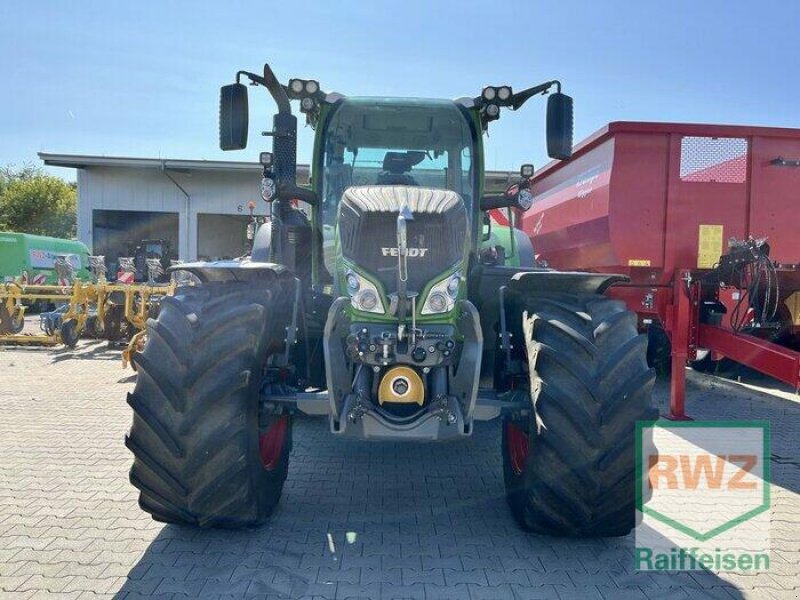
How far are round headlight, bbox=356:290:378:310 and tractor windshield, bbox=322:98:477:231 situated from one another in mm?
1212

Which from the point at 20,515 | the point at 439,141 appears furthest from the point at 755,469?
the point at 20,515

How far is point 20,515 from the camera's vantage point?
12.4ft

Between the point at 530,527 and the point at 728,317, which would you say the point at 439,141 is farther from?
the point at 728,317

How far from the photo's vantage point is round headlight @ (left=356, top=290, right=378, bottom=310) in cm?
347

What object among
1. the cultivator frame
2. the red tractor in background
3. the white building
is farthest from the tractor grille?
the white building

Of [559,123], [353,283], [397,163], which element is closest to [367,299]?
[353,283]

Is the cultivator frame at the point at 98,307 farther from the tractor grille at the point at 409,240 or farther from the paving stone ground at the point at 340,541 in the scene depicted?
the tractor grille at the point at 409,240

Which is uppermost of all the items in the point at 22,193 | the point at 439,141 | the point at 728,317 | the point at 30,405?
the point at 22,193

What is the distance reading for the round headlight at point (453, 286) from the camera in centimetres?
351

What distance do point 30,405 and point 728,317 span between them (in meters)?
7.53

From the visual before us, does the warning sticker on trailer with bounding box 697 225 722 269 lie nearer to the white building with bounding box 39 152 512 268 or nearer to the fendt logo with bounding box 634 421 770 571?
the fendt logo with bounding box 634 421 770 571

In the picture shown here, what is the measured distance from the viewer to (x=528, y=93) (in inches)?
178

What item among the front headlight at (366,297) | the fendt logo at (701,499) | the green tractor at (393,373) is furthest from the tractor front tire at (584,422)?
the front headlight at (366,297)

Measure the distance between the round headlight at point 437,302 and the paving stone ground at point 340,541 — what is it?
126 centimetres
